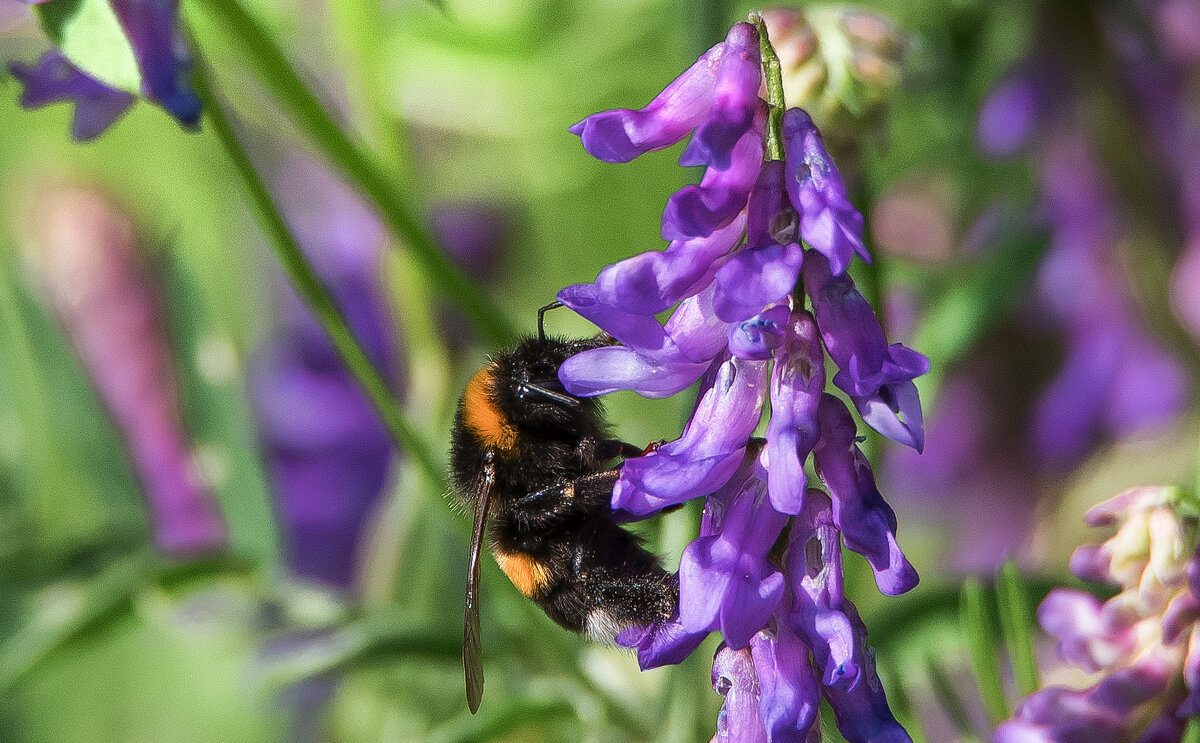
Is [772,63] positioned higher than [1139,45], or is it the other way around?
[772,63]

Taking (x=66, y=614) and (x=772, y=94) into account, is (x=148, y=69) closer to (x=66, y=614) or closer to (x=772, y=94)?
(x=772, y=94)

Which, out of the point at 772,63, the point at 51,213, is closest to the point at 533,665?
the point at 772,63

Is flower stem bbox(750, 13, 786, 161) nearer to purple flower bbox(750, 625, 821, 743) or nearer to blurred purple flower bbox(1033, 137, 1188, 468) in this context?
purple flower bbox(750, 625, 821, 743)

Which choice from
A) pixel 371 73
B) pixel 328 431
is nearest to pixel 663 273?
pixel 371 73

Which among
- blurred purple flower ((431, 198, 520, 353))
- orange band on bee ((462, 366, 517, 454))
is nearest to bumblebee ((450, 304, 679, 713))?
orange band on bee ((462, 366, 517, 454))

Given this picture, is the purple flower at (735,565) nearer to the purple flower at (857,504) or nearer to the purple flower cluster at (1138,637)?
the purple flower at (857,504)

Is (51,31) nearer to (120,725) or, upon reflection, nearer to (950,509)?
(120,725)
